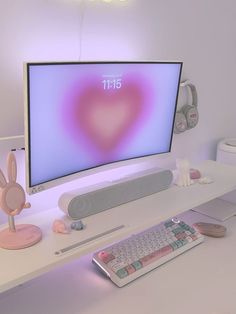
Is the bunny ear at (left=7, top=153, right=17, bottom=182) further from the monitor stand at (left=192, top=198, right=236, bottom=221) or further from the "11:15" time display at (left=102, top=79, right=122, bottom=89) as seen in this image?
the monitor stand at (left=192, top=198, right=236, bottom=221)

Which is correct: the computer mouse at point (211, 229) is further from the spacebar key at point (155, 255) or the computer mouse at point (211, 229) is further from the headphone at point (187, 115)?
the headphone at point (187, 115)

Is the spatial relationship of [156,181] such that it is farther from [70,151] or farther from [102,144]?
[70,151]

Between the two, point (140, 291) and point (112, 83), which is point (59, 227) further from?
point (112, 83)

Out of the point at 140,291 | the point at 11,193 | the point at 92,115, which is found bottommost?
the point at 140,291

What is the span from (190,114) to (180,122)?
2.6 inches

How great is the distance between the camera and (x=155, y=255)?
3.66ft

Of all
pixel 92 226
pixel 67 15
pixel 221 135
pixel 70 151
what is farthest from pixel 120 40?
pixel 221 135

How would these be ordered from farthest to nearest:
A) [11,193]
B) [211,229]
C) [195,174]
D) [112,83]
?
[195,174]
[211,229]
[112,83]
[11,193]

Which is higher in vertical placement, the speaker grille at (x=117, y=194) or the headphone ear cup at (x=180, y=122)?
the headphone ear cup at (x=180, y=122)

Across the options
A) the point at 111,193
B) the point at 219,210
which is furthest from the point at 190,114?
the point at 111,193

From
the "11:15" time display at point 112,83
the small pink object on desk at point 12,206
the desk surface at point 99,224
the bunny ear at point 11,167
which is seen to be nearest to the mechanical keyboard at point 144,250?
the desk surface at point 99,224

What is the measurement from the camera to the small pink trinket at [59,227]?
96 cm

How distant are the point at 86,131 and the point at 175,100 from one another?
1.30 feet

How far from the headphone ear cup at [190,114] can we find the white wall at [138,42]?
72mm
